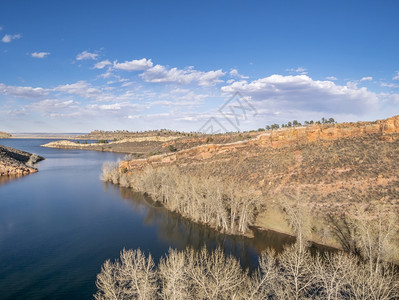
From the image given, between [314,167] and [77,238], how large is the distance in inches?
1543

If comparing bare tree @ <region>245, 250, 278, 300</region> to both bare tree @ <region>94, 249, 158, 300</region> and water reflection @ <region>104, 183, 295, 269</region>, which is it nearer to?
bare tree @ <region>94, 249, 158, 300</region>

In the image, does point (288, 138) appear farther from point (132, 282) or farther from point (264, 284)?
point (132, 282)

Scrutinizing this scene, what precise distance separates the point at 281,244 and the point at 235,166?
2347 cm

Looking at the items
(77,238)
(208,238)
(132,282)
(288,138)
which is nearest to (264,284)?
(132,282)

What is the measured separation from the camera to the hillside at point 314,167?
34075 millimetres

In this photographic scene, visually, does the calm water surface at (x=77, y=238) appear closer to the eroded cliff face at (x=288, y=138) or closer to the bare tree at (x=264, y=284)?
the bare tree at (x=264, y=284)

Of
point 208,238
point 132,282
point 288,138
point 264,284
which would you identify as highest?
point 288,138

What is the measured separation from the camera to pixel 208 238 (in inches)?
1256

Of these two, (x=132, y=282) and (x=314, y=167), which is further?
(x=314, y=167)

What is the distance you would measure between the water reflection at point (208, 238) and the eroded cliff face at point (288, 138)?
22869mm

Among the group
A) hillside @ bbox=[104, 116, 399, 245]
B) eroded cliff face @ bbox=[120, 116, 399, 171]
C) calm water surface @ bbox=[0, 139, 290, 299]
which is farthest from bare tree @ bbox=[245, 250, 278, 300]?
eroded cliff face @ bbox=[120, 116, 399, 171]

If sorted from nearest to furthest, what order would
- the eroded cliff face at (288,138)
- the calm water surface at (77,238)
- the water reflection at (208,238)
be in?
1. the calm water surface at (77,238)
2. the water reflection at (208,238)
3. the eroded cliff face at (288,138)

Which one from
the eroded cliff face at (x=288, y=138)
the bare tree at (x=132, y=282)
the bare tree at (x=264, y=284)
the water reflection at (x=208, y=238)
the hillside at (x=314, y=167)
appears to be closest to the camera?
the bare tree at (x=264, y=284)

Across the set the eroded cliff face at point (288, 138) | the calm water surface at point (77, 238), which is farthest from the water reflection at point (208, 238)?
the eroded cliff face at point (288, 138)
